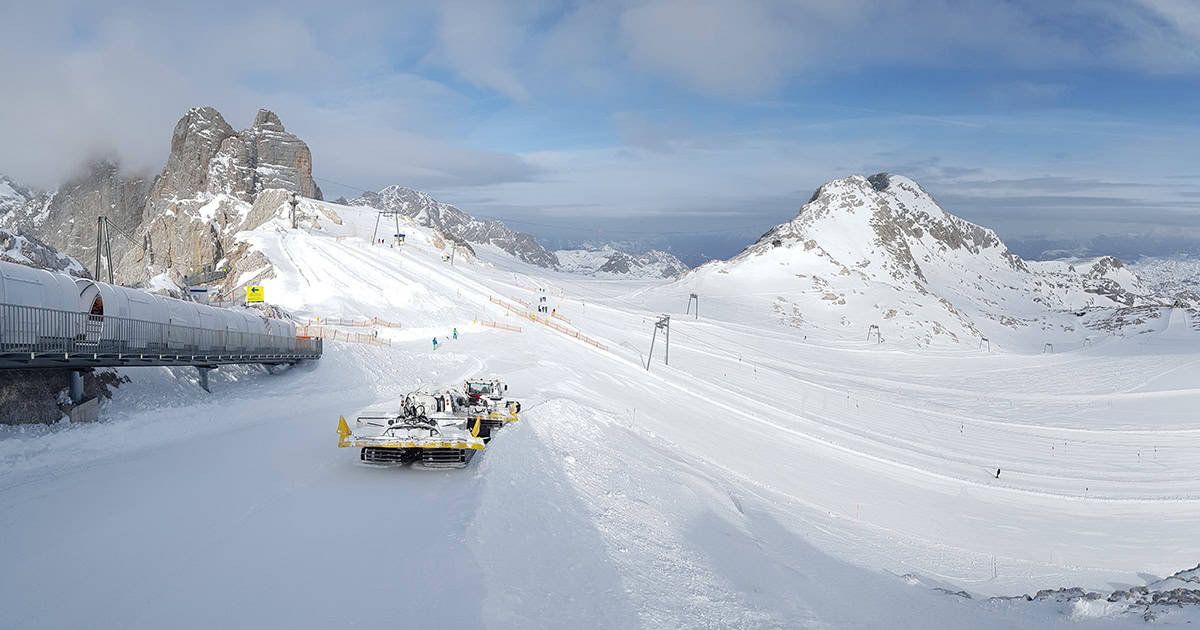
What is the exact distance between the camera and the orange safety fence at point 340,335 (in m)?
46.2

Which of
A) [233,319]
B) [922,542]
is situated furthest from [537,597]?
[233,319]

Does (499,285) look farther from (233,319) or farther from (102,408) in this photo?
(102,408)

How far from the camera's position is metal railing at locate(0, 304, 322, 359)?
57.3 feet

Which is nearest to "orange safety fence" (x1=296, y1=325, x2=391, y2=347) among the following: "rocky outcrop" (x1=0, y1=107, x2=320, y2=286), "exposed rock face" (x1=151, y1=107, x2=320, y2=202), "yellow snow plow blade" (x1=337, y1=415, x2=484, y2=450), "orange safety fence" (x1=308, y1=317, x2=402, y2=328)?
"orange safety fence" (x1=308, y1=317, x2=402, y2=328)

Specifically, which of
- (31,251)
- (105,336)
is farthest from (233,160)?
(105,336)

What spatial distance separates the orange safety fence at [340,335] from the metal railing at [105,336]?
15.5 m

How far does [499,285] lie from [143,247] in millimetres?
116749

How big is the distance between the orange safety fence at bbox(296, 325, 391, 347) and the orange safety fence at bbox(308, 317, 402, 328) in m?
2.75

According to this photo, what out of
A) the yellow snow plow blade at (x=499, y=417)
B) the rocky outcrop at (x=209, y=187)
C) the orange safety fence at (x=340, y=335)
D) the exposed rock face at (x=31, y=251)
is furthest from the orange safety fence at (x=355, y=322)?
the rocky outcrop at (x=209, y=187)

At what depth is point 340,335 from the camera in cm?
4859

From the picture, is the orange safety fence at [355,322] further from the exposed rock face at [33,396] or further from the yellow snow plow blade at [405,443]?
the yellow snow plow blade at [405,443]

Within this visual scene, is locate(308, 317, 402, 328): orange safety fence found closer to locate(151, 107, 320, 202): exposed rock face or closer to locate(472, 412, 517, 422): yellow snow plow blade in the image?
locate(472, 412, 517, 422): yellow snow plow blade

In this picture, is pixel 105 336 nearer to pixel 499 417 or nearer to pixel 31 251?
pixel 499 417

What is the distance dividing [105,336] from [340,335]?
2790 centimetres
